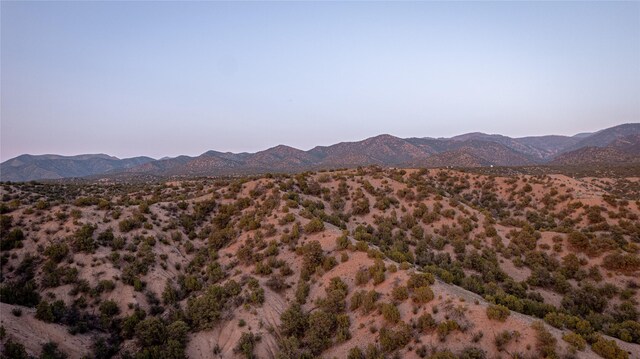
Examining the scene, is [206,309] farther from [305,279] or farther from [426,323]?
[426,323]

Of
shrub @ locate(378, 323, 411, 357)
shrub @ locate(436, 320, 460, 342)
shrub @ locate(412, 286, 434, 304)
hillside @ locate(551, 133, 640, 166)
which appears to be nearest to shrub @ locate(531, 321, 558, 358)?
shrub @ locate(436, 320, 460, 342)

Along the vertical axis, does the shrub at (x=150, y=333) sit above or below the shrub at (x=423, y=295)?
below

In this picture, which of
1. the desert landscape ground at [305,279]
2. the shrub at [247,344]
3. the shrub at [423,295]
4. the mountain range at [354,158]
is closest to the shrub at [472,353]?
the desert landscape ground at [305,279]

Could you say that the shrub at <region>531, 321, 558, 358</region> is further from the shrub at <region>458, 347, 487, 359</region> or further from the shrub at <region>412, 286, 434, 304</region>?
the shrub at <region>412, 286, 434, 304</region>

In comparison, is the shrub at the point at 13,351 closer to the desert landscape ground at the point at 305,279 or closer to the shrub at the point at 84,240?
the desert landscape ground at the point at 305,279

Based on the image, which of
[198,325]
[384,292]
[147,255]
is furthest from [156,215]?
[384,292]

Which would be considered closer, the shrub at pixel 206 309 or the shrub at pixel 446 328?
the shrub at pixel 446 328

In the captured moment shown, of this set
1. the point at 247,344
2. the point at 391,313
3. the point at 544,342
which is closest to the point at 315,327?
the point at 247,344
